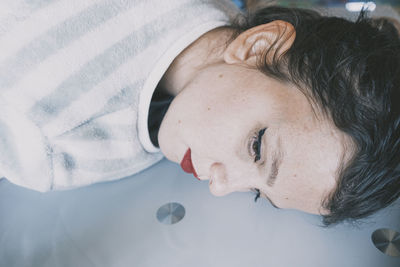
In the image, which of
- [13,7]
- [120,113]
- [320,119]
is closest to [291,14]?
[320,119]

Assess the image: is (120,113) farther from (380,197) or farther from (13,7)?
(380,197)

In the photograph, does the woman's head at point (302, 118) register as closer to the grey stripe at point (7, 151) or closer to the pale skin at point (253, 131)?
the pale skin at point (253, 131)

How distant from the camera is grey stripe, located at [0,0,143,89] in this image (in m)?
0.51

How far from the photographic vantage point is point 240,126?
0.49 meters

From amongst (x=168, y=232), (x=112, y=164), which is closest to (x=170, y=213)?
(x=168, y=232)

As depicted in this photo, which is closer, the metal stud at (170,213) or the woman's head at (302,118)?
the woman's head at (302,118)

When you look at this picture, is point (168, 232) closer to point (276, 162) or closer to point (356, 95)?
point (276, 162)

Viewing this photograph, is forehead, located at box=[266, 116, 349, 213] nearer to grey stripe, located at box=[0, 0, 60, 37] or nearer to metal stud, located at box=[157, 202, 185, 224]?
metal stud, located at box=[157, 202, 185, 224]

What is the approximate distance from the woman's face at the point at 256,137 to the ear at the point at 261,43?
0.9 inches

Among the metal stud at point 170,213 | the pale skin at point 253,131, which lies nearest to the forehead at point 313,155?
the pale skin at point 253,131

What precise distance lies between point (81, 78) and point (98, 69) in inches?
1.3

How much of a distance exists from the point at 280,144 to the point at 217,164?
0.12 meters

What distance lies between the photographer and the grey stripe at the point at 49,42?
1.67 feet

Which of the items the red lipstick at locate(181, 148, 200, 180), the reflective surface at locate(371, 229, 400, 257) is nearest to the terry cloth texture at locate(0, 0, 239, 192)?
the red lipstick at locate(181, 148, 200, 180)
